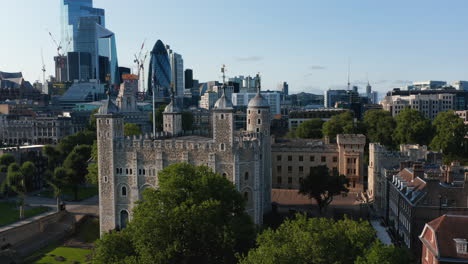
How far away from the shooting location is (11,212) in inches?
2872

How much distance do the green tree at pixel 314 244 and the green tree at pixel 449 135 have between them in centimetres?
7331

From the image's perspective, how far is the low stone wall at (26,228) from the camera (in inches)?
2405

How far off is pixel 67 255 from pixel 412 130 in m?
85.4

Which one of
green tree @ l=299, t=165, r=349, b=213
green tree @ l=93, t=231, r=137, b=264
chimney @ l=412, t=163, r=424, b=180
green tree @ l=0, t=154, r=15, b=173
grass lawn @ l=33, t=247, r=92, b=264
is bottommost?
grass lawn @ l=33, t=247, r=92, b=264

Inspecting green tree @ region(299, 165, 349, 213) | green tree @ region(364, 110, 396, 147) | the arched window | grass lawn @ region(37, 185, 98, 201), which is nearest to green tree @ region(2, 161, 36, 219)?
grass lawn @ region(37, 185, 98, 201)

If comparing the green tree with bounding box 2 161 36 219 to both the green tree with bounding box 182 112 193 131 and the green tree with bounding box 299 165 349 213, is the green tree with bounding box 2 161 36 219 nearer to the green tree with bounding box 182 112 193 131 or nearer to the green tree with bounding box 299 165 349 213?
the green tree with bounding box 299 165 349 213

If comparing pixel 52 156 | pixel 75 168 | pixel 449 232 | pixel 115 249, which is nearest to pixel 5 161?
pixel 52 156

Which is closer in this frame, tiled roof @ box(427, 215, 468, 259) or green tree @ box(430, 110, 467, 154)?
tiled roof @ box(427, 215, 468, 259)

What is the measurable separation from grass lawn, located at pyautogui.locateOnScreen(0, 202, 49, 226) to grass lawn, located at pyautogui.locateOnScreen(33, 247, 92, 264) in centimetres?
1160

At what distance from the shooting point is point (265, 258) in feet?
102

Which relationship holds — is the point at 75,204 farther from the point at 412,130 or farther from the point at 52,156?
the point at 412,130

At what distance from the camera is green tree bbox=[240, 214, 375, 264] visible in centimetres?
3156

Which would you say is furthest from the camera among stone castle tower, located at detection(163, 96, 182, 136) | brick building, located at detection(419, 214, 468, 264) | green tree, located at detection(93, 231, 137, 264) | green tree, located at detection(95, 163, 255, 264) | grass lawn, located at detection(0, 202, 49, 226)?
stone castle tower, located at detection(163, 96, 182, 136)

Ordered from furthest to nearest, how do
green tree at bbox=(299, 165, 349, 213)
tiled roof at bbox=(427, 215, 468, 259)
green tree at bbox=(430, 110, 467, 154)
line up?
green tree at bbox=(430, 110, 467, 154) → green tree at bbox=(299, 165, 349, 213) → tiled roof at bbox=(427, 215, 468, 259)
